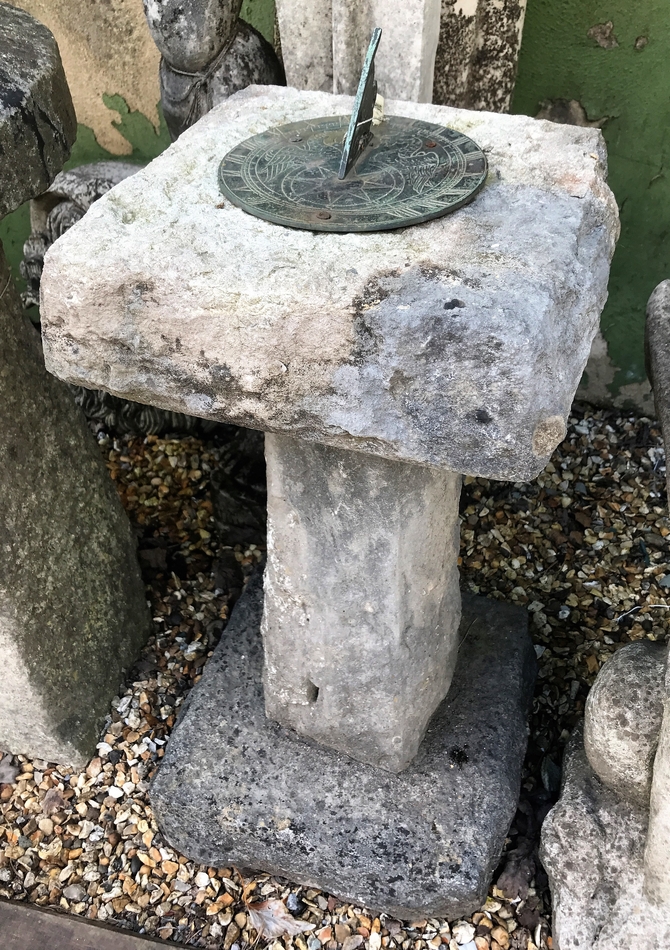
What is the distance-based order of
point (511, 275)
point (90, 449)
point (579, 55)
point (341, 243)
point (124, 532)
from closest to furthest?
1. point (511, 275)
2. point (341, 243)
3. point (90, 449)
4. point (124, 532)
5. point (579, 55)

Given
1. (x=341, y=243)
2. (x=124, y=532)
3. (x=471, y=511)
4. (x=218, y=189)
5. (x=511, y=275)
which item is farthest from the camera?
(x=471, y=511)

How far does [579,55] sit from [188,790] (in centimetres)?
216

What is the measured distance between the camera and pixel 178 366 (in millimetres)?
1236

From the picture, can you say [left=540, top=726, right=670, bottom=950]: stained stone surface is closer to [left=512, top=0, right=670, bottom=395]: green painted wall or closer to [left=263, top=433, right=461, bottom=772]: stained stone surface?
[left=263, top=433, right=461, bottom=772]: stained stone surface

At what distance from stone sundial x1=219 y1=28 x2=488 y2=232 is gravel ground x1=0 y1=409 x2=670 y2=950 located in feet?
4.44

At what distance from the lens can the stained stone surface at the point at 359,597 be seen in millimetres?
1495

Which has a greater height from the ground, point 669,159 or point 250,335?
point 250,335

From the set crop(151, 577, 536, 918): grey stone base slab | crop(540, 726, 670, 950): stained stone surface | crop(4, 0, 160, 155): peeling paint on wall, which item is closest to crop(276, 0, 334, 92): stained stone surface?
crop(4, 0, 160, 155): peeling paint on wall

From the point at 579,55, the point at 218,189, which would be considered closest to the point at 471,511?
the point at 579,55

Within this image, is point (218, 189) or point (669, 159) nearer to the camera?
point (218, 189)

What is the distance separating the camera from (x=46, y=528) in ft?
6.24

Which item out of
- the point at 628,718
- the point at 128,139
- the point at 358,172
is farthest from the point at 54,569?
the point at 128,139

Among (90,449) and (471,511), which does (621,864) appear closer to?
(471,511)

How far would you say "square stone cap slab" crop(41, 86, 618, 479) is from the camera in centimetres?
112
